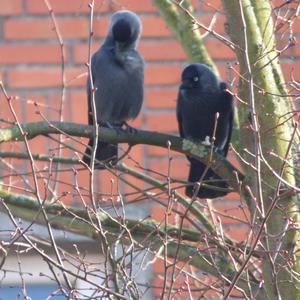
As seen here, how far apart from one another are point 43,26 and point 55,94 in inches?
12.4

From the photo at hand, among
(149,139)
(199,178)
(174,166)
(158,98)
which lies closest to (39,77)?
(158,98)

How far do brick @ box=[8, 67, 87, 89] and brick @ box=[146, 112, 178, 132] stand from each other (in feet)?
1.12

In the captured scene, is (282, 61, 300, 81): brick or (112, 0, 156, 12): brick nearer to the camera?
(282, 61, 300, 81): brick

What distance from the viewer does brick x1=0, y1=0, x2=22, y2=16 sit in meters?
4.75

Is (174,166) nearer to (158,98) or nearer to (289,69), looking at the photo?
(158,98)

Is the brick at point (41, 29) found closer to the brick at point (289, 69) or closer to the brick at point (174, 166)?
the brick at point (174, 166)

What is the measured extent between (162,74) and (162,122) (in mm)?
215

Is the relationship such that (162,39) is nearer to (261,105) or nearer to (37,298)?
(37,298)

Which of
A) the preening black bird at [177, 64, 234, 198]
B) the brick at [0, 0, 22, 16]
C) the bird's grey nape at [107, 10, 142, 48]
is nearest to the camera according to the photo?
the preening black bird at [177, 64, 234, 198]

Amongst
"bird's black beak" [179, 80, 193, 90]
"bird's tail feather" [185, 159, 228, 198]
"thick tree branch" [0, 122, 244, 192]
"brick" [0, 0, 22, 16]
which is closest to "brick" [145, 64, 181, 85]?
"bird's black beak" [179, 80, 193, 90]

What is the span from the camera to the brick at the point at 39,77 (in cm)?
472

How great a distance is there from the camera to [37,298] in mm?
4664

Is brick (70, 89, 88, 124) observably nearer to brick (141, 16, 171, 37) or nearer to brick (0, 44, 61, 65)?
brick (0, 44, 61, 65)

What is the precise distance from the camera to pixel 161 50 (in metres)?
4.80
